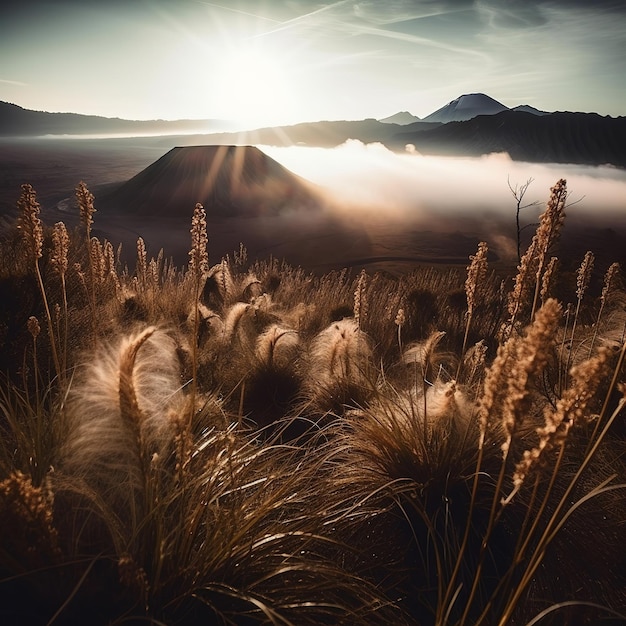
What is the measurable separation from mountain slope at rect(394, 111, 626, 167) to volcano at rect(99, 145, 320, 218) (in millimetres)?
136850

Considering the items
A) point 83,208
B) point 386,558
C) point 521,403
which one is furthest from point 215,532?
point 83,208

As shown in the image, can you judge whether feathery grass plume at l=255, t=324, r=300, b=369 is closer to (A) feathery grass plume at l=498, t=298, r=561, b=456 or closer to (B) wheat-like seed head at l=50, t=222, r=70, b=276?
(B) wheat-like seed head at l=50, t=222, r=70, b=276

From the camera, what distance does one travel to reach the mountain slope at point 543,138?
165 m

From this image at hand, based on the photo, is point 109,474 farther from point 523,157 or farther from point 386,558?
point 523,157

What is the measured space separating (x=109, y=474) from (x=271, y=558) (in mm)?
718

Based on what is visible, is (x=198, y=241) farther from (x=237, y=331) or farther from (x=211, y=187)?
(x=211, y=187)

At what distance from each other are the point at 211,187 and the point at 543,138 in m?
160

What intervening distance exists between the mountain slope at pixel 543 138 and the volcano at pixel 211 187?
449ft

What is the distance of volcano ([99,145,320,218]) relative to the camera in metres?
54.2

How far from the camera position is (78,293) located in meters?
Answer: 4.83

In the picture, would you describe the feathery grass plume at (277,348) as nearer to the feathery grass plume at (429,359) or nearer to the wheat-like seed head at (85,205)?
the feathery grass plume at (429,359)

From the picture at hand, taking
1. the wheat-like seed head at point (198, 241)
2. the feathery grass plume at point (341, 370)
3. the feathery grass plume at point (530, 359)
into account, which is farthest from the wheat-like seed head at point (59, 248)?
the feathery grass plume at point (530, 359)

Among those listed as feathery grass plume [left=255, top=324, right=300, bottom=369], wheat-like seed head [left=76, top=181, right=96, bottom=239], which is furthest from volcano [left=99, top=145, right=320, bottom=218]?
wheat-like seed head [left=76, top=181, right=96, bottom=239]

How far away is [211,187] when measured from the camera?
58156 mm
